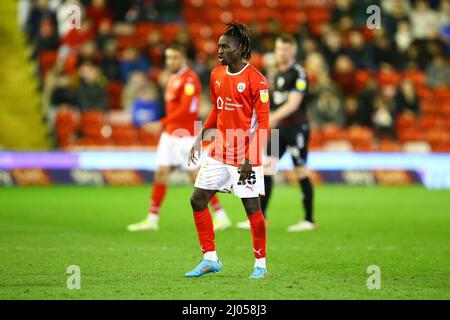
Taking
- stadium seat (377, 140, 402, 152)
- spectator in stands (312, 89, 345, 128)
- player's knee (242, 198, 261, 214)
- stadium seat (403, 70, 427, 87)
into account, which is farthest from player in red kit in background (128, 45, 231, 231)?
stadium seat (403, 70, 427, 87)

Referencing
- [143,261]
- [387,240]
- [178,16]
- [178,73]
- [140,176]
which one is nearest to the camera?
[143,261]

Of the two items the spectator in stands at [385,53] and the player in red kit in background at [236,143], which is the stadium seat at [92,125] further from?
the player in red kit in background at [236,143]

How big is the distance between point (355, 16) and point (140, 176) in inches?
341

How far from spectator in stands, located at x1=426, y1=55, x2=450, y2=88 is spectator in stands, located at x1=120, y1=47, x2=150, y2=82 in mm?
7482

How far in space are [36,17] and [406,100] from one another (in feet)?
31.6

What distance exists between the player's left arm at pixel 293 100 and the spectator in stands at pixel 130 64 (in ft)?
32.0

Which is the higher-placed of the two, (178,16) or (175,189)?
→ (178,16)

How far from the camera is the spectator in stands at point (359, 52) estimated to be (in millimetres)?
22922

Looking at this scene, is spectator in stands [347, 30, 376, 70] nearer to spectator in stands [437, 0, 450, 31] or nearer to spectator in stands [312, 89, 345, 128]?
spectator in stands [312, 89, 345, 128]

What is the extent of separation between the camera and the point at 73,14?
20.6 m

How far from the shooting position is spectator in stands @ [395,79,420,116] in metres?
22.2

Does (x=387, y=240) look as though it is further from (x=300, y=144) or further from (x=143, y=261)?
(x=143, y=261)
